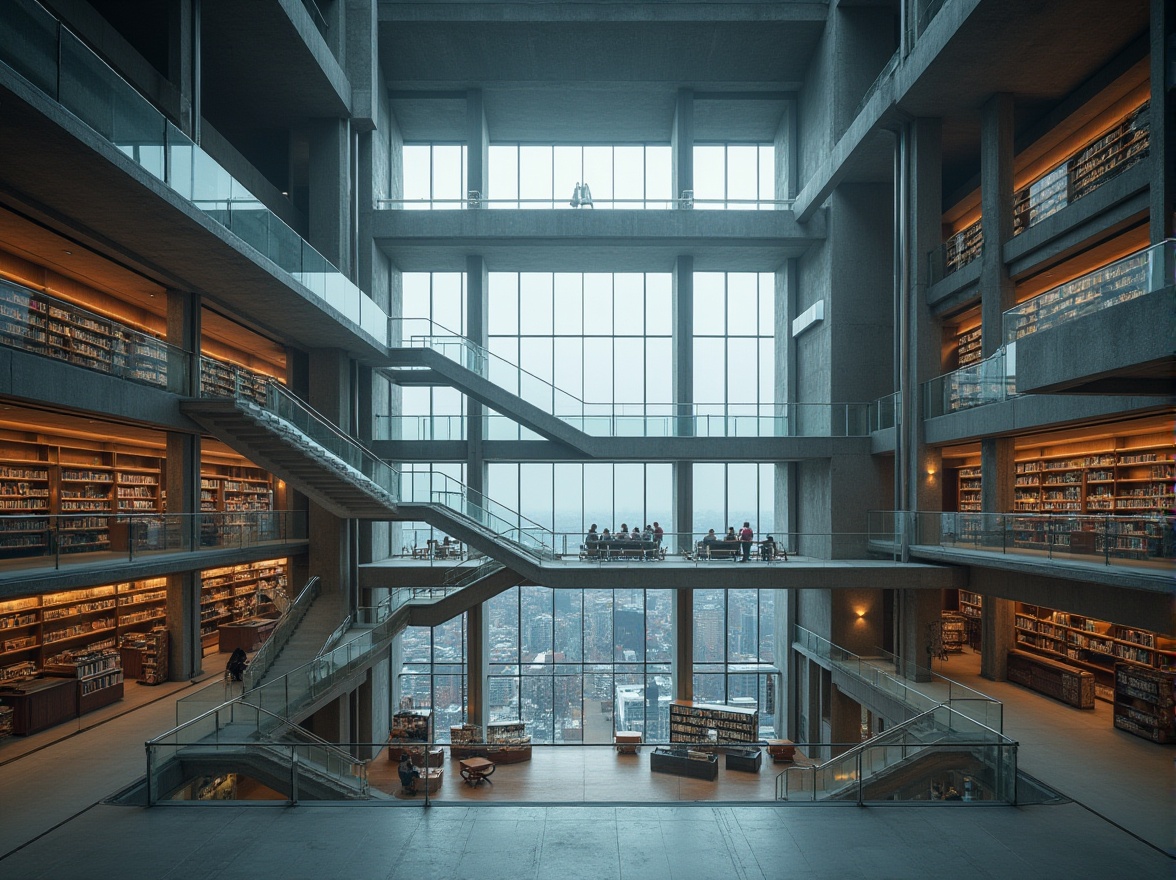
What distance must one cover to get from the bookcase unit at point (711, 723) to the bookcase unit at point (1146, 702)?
10.7 metres

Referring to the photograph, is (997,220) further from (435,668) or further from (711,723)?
(435,668)

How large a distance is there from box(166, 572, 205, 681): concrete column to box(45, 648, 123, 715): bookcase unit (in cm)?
133

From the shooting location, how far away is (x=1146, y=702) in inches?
635

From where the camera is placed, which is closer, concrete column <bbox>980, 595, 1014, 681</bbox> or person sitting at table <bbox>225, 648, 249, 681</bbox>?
person sitting at table <bbox>225, 648, 249, 681</bbox>

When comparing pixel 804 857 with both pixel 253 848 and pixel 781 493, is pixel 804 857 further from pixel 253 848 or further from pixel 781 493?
pixel 781 493

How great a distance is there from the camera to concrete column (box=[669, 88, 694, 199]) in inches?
1202

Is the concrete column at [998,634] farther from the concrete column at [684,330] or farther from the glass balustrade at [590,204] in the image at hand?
the glass balustrade at [590,204]

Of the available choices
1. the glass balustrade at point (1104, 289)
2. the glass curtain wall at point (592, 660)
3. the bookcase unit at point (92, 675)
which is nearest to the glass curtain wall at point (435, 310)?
the glass curtain wall at point (592, 660)

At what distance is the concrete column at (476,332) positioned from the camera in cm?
3005

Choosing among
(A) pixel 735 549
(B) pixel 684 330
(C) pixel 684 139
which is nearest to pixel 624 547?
(A) pixel 735 549

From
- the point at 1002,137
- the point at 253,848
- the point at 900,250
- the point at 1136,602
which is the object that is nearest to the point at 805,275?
the point at 900,250

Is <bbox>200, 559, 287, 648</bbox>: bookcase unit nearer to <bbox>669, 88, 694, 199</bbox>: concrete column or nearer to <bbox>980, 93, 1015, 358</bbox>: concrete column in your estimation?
<bbox>669, 88, 694, 199</bbox>: concrete column

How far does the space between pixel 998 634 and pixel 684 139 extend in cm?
1959

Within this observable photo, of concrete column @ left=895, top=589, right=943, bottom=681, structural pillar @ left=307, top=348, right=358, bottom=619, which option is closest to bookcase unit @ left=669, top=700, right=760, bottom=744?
concrete column @ left=895, top=589, right=943, bottom=681
